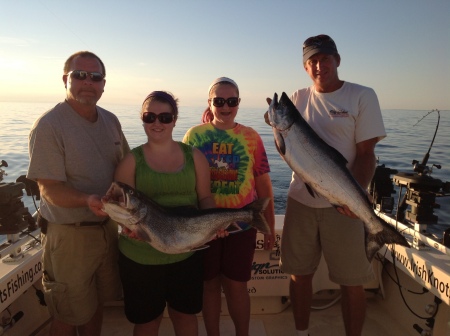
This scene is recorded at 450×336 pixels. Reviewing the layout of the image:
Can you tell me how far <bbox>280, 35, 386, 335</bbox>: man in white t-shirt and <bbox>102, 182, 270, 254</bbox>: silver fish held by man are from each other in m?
0.73

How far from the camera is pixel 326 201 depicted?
3.39 meters

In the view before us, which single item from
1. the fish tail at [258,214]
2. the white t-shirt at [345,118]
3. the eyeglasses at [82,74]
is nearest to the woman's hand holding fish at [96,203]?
the eyeglasses at [82,74]

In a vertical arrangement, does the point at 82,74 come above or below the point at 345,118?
above

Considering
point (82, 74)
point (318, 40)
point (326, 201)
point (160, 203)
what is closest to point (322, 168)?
point (326, 201)

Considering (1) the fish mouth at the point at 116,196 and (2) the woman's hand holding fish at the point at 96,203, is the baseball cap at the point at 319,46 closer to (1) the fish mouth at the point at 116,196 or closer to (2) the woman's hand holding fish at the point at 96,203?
(1) the fish mouth at the point at 116,196

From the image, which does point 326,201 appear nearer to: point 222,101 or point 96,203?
point 222,101

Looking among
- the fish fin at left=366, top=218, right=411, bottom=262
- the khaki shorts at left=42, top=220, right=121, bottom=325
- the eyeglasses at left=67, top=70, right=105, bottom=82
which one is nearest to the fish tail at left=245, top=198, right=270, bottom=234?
the fish fin at left=366, top=218, right=411, bottom=262

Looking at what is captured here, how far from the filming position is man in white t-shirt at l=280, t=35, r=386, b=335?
3.24 meters

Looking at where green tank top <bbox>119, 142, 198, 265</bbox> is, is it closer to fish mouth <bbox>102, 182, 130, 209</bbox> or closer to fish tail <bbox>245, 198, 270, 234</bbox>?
fish mouth <bbox>102, 182, 130, 209</bbox>

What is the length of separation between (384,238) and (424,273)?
0.95 m

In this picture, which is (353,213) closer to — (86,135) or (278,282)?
(278,282)

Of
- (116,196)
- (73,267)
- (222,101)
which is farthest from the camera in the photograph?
(222,101)

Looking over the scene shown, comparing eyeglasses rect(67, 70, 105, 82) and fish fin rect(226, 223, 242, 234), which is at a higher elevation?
eyeglasses rect(67, 70, 105, 82)

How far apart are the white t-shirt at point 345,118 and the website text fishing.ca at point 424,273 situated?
3.77ft
